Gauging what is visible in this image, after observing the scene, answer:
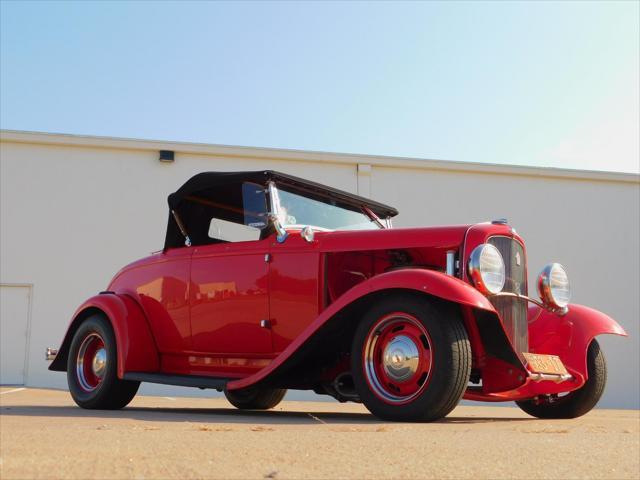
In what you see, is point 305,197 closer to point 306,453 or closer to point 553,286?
point 553,286

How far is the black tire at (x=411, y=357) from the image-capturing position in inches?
155

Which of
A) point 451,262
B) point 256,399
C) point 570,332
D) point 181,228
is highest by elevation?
point 181,228

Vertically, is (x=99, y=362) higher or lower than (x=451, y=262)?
lower

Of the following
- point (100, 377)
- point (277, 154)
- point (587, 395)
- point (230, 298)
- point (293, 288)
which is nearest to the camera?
point (293, 288)

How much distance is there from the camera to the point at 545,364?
4805mm

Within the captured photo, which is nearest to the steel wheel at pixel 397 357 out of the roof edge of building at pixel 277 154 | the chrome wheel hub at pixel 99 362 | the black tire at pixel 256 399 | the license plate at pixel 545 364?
the license plate at pixel 545 364

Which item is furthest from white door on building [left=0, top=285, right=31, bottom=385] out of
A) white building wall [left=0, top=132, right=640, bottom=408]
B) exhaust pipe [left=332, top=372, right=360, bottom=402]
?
exhaust pipe [left=332, top=372, right=360, bottom=402]

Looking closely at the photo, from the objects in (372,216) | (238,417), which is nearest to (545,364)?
(238,417)

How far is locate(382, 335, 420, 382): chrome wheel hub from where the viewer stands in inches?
163

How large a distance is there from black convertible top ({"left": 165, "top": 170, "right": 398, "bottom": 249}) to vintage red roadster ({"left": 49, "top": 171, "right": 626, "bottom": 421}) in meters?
0.01

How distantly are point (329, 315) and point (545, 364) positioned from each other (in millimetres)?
1516

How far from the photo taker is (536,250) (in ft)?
51.0

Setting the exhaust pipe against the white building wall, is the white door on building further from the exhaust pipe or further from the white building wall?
the exhaust pipe

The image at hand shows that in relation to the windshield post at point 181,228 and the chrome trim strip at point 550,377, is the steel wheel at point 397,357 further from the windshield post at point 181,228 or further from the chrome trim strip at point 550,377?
the windshield post at point 181,228
